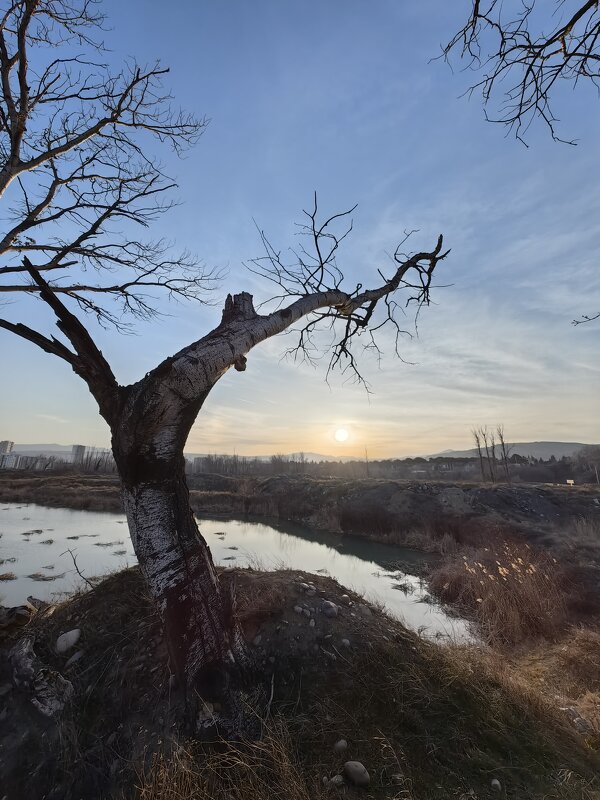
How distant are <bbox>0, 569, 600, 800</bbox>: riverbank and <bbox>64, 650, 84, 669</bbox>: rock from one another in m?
0.02

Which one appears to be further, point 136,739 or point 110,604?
point 110,604

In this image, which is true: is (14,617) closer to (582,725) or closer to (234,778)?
(234,778)

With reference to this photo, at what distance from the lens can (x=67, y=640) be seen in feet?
13.7

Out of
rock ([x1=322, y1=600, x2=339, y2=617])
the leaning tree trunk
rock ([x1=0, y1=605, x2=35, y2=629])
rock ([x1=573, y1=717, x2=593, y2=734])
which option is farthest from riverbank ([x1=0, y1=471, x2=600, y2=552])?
rock ([x1=0, y1=605, x2=35, y2=629])

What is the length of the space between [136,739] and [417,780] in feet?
7.42

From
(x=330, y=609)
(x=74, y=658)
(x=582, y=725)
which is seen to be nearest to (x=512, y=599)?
(x=582, y=725)

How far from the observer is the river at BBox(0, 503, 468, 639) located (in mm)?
10617

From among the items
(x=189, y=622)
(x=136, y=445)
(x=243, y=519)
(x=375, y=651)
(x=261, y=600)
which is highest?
(x=136, y=445)

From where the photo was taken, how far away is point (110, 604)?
455 centimetres

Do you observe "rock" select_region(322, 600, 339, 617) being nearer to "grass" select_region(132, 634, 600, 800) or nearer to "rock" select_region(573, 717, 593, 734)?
"grass" select_region(132, 634, 600, 800)

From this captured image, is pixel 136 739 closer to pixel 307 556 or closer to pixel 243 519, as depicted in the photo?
pixel 307 556

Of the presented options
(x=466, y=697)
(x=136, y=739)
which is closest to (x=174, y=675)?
(x=136, y=739)

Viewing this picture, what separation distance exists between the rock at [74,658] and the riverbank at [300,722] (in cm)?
2

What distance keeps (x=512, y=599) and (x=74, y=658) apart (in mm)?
9634
